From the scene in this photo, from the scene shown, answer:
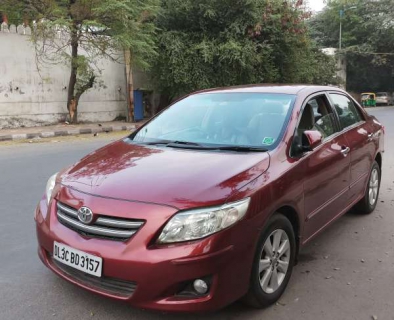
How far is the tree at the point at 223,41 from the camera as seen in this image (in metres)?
18.7

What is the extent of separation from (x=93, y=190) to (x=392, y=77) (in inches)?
1901

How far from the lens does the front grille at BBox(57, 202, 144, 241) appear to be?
2.58 metres

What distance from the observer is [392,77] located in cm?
4556

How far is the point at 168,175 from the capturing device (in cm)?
290

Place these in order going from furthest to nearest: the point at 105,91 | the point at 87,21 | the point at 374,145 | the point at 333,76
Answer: the point at 333,76
the point at 105,91
the point at 87,21
the point at 374,145

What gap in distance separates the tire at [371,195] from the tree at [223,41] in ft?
44.5

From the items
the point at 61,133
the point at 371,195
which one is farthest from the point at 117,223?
the point at 61,133

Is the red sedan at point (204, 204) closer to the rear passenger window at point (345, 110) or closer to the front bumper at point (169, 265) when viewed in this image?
the front bumper at point (169, 265)

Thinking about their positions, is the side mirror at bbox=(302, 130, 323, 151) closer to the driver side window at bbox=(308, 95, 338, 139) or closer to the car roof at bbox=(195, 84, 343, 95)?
the driver side window at bbox=(308, 95, 338, 139)

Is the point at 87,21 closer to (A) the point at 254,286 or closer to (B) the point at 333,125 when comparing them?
(B) the point at 333,125

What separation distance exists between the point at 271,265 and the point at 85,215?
4.22 feet

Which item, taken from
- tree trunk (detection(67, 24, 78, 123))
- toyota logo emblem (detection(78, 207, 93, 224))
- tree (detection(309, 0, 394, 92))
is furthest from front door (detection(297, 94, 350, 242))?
tree (detection(309, 0, 394, 92))

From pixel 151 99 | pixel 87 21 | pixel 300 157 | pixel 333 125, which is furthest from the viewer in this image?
pixel 151 99

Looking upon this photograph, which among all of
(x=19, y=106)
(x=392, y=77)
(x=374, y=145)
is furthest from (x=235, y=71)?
(x=392, y=77)
